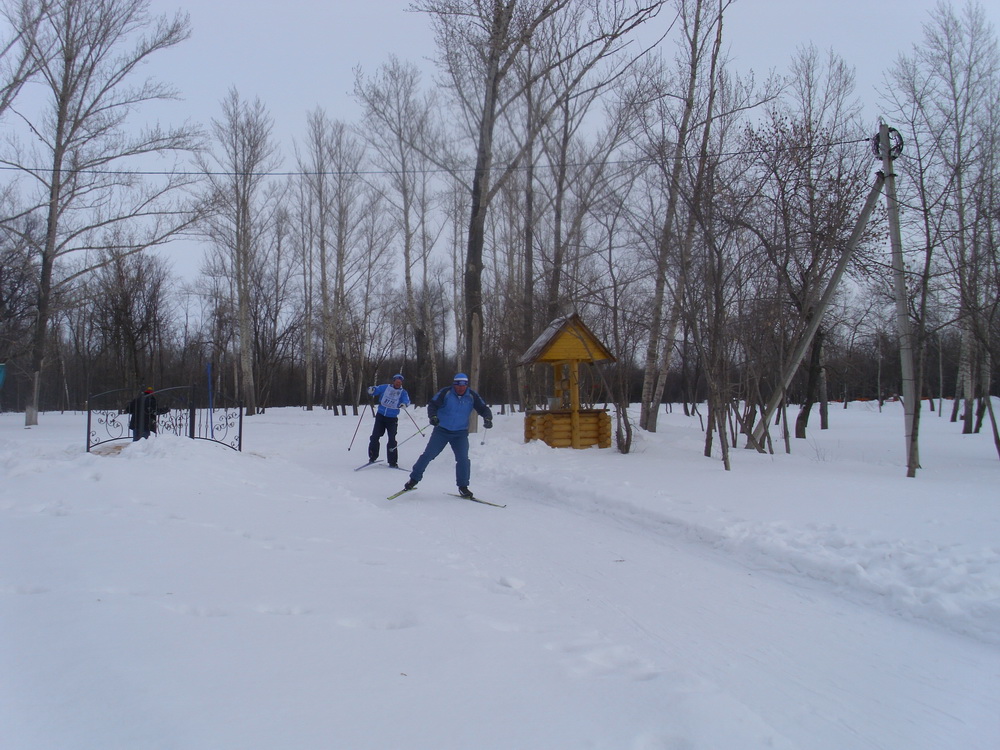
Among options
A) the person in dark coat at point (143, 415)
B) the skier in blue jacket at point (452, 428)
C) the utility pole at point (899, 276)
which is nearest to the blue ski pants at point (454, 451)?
the skier in blue jacket at point (452, 428)

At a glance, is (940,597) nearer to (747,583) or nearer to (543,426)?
(747,583)

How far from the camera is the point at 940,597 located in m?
4.42

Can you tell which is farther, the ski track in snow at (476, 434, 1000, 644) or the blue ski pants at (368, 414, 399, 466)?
the blue ski pants at (368, 414, 399, 466)

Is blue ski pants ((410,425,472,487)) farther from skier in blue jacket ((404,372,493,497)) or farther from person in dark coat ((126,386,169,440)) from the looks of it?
person in dark coat ((126,386,169,440))

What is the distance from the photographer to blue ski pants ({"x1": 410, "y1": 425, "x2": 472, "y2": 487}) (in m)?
9.26

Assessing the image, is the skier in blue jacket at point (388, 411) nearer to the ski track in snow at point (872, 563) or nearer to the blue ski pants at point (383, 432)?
the blue ski pants at point (383, 432)

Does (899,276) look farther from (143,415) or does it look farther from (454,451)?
(143,415)

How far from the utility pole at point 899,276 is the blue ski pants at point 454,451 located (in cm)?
675

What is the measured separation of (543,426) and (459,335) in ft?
82.6

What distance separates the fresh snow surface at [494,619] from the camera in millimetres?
2643

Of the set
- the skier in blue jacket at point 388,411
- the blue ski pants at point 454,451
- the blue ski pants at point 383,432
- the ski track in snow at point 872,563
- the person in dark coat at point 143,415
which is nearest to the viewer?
the ski track in snow at point 872,563

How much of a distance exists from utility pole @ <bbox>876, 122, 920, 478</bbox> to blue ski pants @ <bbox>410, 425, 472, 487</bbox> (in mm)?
6746

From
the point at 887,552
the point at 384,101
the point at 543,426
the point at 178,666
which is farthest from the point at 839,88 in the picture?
the point at 178,666

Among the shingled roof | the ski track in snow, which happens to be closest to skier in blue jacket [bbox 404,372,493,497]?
the ski track in snow
